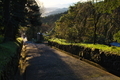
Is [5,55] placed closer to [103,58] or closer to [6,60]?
[6,60]

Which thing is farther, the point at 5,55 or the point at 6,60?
the point at 5,55

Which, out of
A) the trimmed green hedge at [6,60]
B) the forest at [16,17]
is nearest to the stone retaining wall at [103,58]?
the trimmed green hedge at [6,60]

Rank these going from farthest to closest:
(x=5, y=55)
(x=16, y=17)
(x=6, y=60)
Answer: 1. (x=16, y=17)
2. (x=5, y=55)
3. (x=6, y=60)

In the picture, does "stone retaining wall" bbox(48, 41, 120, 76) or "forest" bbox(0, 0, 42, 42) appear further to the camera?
"forest" bbox(0, 0, 42, 42)

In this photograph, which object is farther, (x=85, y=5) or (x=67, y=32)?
(x=67, y=32)

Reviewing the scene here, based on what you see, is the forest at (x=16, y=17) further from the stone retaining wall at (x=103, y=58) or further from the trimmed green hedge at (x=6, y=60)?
the stone retaining wall at (x=103, y=58)

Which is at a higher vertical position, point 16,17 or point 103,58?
point 16,17

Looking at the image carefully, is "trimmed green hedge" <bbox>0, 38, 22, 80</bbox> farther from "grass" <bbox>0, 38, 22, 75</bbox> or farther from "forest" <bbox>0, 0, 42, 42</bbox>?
"forest" <bbox>0, 0, 42, 42</bbox>

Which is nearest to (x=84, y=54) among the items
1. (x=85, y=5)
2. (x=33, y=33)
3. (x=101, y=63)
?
(x=101, y=63)

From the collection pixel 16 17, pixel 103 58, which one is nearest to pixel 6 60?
pixel 103 58

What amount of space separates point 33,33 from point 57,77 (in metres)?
42.5

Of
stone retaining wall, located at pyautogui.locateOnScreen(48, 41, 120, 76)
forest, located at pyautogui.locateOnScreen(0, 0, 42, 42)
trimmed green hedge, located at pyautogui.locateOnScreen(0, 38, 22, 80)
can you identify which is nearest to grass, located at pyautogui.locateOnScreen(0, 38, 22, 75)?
trimmed green hedge, located at pyautogui.locateOnScreen(0, 38, 22, 80)

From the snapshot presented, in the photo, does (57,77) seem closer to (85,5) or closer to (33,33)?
(85,5)

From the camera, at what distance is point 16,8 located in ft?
47.2
